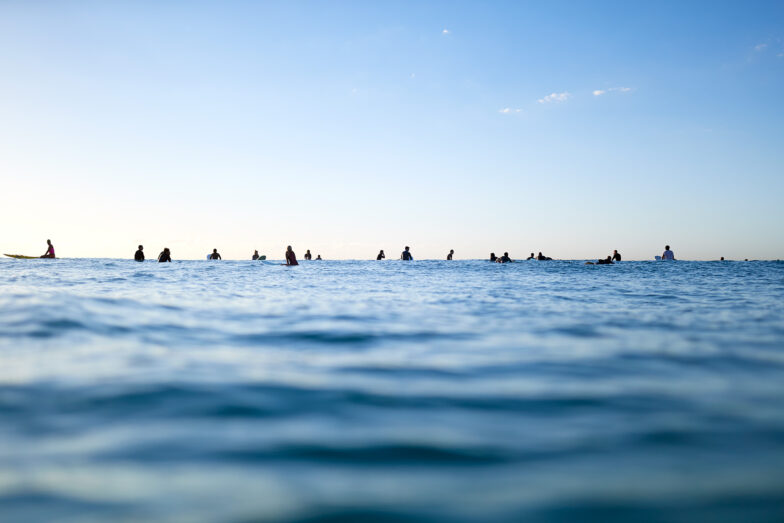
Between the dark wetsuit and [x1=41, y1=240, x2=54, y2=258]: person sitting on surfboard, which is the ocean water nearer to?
the dark wetsuit

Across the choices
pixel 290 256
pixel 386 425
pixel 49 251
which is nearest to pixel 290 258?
pixel 290 256

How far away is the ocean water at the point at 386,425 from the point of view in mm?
1831

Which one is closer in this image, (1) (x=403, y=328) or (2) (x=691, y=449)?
(2) (x=691, y=449)

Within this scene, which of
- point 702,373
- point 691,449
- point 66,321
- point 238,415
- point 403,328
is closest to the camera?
point 691,449

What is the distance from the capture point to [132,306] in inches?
304

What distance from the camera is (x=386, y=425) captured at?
2633 millimetres

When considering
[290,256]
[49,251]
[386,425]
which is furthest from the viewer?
[49,251]

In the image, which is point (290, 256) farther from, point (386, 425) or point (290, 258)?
point (386, 425)

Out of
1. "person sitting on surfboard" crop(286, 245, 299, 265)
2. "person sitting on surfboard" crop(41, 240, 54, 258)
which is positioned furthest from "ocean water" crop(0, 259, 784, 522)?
"person sitting on surfboard" crop(41, 240, 54, 258)

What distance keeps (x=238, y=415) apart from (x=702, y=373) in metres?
3.93

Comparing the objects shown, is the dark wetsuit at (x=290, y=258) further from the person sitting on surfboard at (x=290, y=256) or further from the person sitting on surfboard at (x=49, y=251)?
the person sitting on surfboard at (x=49, y=251)

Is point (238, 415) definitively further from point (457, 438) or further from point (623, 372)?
point (623, 372)

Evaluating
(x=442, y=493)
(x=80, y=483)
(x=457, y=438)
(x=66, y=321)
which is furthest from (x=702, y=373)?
(x=66, y=321)

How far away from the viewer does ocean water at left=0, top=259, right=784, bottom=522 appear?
6.01 ft
